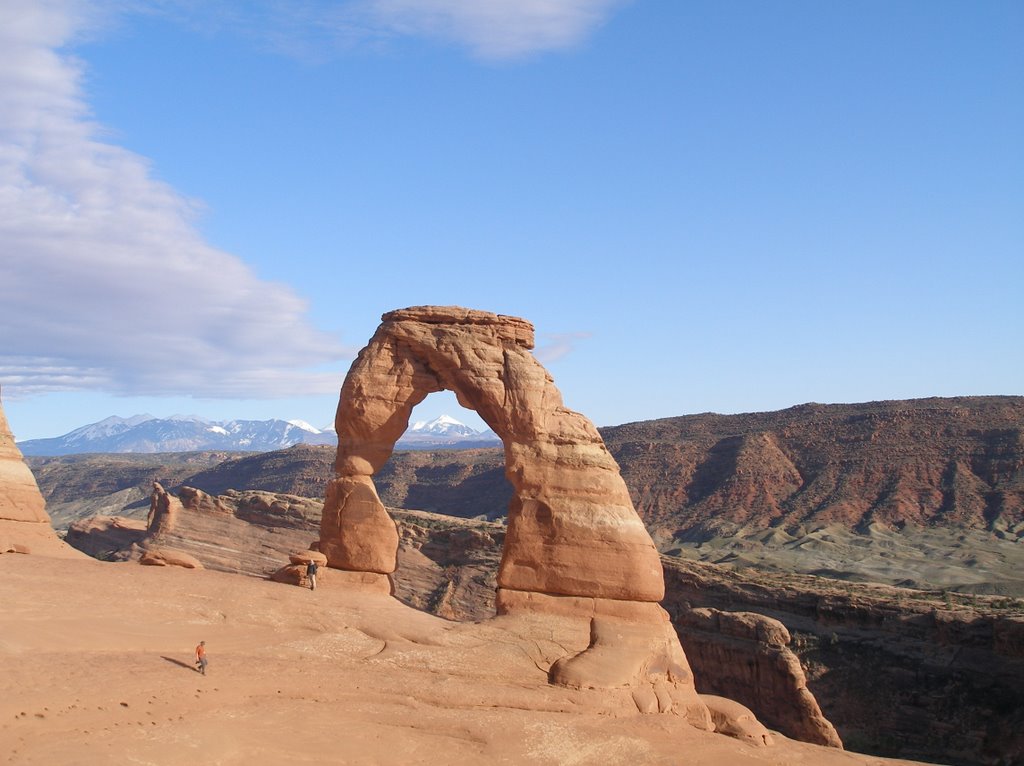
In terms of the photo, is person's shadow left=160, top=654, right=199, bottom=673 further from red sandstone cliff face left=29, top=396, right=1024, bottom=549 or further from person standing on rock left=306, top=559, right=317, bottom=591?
red sandstone cliff face left=29, top=396, right=1024, bottom=549

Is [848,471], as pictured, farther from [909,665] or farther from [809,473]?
[909,665]

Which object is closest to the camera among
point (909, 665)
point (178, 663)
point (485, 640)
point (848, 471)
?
point (178, 663)

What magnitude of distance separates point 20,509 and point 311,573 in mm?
8424

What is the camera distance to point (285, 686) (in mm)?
16172

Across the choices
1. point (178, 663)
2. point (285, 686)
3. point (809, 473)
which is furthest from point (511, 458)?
point (809, 473)

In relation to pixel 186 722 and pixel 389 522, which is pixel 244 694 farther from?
pixel 389 522

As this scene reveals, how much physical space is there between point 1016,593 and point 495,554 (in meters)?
25.8

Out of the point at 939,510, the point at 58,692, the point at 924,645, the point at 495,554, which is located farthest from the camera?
the point at 939,510

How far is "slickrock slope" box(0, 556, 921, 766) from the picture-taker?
13.6 meters

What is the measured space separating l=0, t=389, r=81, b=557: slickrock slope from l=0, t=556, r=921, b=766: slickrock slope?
319cm

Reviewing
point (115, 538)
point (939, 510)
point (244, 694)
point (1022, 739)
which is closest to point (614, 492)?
point (244, 694)

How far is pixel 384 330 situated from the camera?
24.0 meters

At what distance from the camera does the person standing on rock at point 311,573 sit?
862 inches

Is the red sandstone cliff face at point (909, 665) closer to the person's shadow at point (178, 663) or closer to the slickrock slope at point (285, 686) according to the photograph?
the slickrock slope at point (285, 686)
